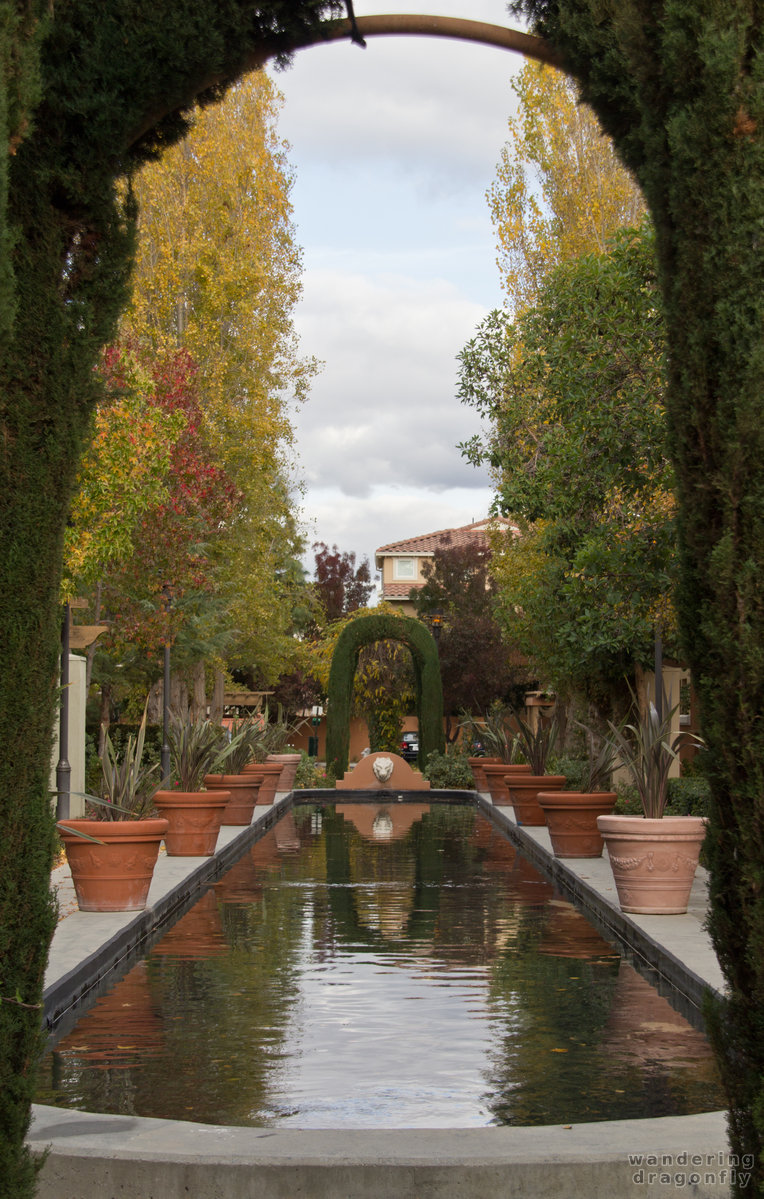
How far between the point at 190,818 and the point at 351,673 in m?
18.8

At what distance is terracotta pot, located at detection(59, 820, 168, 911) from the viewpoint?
9.82 m

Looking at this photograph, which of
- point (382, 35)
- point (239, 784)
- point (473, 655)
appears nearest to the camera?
point (382, 35)

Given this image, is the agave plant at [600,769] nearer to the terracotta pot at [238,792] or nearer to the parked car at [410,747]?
the terracotta pot at [238,792]

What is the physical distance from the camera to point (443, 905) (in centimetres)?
1166

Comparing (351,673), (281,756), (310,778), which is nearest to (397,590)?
(351,673)

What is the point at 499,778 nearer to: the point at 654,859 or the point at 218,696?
the point at 654,859

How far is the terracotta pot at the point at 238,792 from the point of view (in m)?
17.9

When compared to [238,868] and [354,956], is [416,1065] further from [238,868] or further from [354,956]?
[238,868]

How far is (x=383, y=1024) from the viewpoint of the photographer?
700 centimetres

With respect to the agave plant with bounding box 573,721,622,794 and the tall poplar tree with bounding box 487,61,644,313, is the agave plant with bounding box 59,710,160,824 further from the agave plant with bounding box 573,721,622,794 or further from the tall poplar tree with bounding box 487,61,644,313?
the tall poplar tree with bounding box 487,61,644,313

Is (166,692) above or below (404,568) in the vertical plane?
below

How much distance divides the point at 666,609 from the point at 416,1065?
8.63 metres

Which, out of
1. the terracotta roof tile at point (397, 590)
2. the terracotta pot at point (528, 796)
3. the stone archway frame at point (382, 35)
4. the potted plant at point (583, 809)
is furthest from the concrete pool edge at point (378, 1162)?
the terracotta roof tile at point (397, 590)

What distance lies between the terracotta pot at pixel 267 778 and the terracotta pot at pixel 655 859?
11934 millimetres
